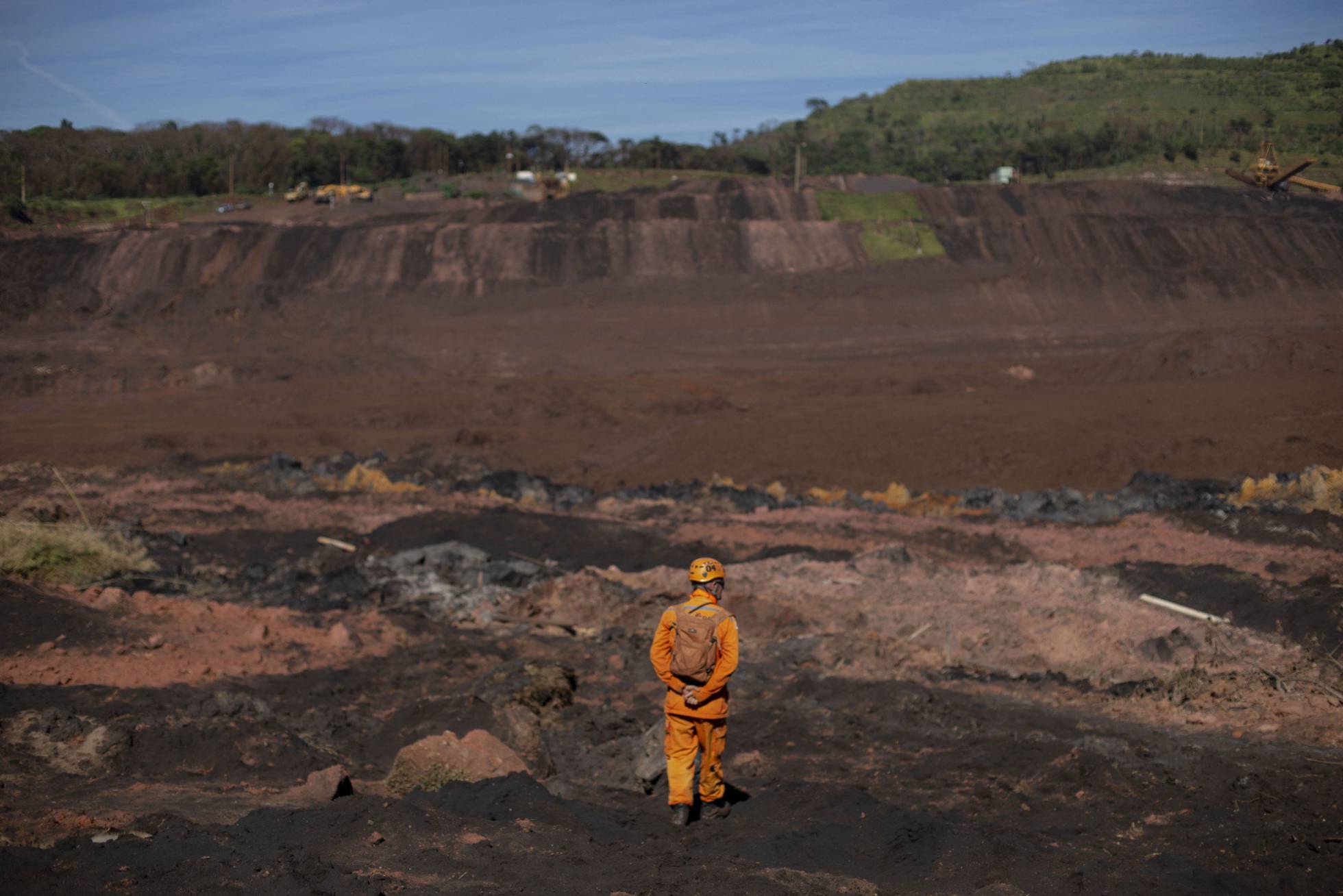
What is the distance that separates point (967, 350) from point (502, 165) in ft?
155

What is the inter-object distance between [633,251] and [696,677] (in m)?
42.3

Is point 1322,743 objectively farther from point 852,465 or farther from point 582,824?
point 852,465

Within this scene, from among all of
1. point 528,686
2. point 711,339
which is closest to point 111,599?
point 528,686

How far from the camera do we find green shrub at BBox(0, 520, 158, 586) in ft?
39.7

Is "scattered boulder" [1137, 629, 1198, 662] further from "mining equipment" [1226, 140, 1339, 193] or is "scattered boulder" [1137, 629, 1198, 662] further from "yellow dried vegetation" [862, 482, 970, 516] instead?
"mining equipment" [1226, 140, 1339, 193]

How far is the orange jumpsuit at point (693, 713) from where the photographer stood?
20.4ft

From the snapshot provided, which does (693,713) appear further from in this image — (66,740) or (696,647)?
(66,740)

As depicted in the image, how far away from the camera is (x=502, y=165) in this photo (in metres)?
77.1

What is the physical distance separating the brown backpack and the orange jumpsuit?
0.03 meters

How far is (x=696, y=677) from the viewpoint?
6.15 meters

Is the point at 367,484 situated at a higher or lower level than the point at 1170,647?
lower

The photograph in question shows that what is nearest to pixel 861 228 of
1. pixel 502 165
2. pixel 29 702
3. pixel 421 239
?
pixel 421 239

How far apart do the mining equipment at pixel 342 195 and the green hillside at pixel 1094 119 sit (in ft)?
93.5

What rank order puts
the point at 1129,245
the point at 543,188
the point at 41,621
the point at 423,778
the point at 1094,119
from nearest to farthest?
1. the point at 423,778
2. the point at 41,621
3. the point at 1094,119
4. the point at 1129,245
5. the point at 543,188
